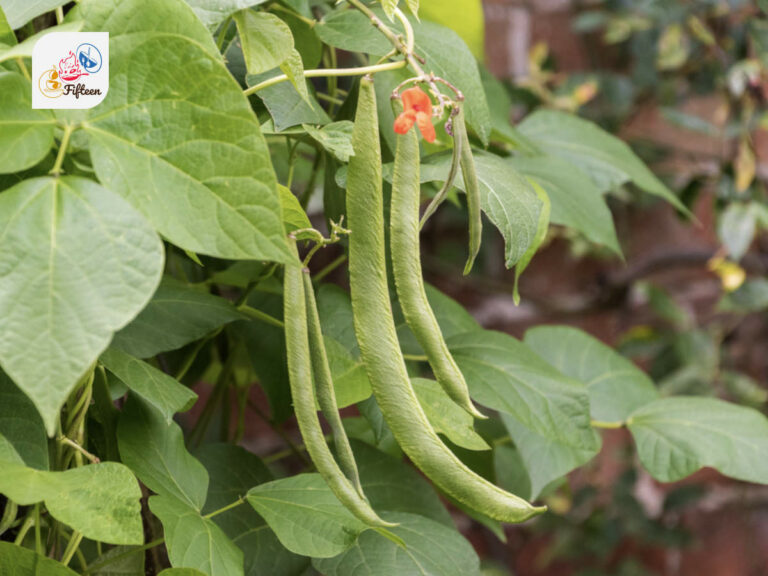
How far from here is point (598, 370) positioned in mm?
613

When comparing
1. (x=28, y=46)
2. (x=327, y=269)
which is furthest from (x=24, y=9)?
(x=327, y=269)

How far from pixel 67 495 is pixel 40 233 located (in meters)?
0.11

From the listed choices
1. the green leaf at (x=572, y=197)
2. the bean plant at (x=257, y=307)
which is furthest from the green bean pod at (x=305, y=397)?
the green leaf at (x=572, y=197)

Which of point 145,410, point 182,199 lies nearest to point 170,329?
point 145,410

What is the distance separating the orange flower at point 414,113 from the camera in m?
0.27

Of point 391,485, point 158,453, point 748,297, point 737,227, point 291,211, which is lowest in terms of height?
point 748,297

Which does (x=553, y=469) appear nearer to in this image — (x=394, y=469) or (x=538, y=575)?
(x=394, y=469)

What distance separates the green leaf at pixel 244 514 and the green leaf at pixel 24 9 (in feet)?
0.81

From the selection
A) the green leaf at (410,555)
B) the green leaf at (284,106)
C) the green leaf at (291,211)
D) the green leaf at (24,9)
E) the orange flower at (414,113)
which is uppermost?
the green leaf at (24,9)

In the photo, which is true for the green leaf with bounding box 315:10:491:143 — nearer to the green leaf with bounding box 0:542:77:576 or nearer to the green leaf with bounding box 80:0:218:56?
the green leaf with bounding box 80:0:218:56

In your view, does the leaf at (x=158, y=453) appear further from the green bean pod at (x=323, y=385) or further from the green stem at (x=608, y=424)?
the green stem at (x=608, y=424)

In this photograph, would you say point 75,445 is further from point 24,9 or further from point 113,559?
point 24,9

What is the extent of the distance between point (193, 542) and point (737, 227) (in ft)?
2.60

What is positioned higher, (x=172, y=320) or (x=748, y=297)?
(x=172, y=320)
